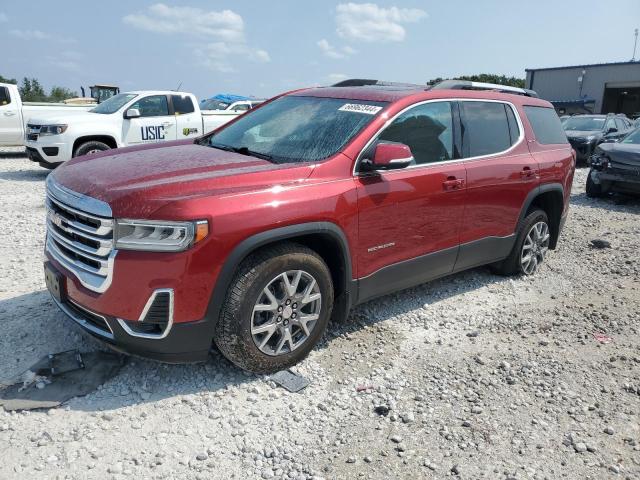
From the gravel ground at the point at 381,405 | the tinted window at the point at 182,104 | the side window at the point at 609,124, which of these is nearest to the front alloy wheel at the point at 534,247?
the gravel ground at the point at 381,405

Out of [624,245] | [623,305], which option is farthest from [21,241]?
[624,245]

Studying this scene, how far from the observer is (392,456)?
278 cm

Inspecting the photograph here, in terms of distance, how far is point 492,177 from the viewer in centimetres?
454

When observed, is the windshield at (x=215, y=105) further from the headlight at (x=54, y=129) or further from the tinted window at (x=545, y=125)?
the tinted window at (x=545, y=125)

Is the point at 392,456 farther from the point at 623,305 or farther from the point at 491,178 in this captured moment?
the point at 623,305

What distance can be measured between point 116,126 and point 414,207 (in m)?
8.33

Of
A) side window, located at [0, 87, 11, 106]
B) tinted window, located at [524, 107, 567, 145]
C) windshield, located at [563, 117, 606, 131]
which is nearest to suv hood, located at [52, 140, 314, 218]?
tinted window, located at [524, 107, 567, 145]

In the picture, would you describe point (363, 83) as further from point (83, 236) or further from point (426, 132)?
point (83, 236)

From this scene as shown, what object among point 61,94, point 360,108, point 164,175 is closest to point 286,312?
point 164,175

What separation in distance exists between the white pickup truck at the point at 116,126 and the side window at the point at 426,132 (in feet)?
26.0

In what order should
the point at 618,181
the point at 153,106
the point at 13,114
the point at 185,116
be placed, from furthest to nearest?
the point at 13,114, the point at 185,116, the point at 153,106, the point at 618,181

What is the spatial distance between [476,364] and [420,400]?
68 cm

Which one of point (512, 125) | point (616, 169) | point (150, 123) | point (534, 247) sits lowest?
point (534, 247)

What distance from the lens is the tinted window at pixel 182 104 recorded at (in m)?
11.5
